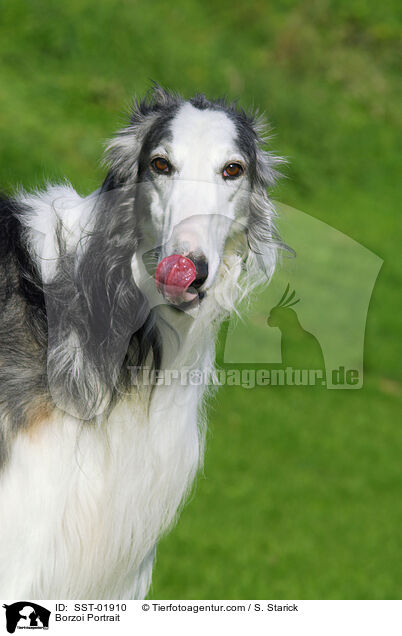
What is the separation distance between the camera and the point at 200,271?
3572mm

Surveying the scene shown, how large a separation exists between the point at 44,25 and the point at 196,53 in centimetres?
275

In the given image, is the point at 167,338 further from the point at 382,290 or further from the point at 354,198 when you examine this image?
the point at 354,198

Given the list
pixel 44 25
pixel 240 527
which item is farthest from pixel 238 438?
pixel 44 25

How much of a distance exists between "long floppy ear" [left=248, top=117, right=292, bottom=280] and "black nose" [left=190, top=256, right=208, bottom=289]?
22.6 inches

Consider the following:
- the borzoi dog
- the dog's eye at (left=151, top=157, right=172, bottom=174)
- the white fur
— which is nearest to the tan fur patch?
the borzoi dog

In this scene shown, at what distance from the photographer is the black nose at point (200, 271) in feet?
11.7

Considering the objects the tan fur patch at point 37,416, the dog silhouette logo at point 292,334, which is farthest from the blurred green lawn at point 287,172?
the tan fur patch at point 37,416

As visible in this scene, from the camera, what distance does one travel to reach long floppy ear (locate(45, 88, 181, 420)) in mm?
3943

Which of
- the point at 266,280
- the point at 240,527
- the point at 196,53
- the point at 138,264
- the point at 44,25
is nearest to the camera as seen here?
the point at 138,264

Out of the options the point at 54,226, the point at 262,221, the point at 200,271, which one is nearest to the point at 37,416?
the point at 54,226

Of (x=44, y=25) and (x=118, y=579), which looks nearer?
(x=118, y=579)

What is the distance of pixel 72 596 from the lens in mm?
4168
